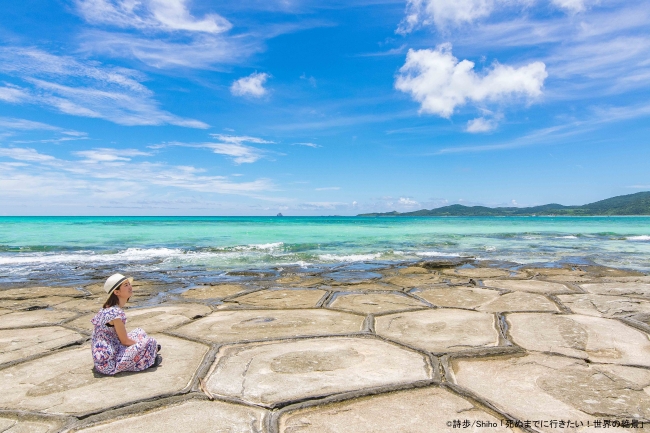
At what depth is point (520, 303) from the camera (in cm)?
532

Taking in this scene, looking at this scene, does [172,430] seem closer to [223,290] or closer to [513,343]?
[513,343]

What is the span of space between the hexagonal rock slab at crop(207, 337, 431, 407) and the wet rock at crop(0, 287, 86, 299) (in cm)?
468

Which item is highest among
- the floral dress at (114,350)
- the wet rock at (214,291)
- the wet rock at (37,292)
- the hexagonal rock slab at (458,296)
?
the floral dress at (114,350)

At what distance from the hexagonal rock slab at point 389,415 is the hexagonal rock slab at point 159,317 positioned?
8.24ft

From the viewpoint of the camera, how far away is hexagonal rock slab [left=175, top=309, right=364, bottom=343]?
4.00 meters

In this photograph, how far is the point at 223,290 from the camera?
690cm

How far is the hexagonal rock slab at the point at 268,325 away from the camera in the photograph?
4004 mm

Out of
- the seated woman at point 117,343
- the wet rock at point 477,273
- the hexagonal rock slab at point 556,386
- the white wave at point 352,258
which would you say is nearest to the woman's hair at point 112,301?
the seated woman at point 117,343

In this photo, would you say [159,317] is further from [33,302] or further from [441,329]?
[441,329]

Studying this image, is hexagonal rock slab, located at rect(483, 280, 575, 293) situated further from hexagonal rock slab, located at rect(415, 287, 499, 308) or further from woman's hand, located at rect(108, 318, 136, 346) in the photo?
woman's hand, located at rect(108, 318, 136, 346)

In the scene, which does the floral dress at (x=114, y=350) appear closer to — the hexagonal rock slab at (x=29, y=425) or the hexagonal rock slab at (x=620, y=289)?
the hexagonal rock slab at (x=29, y=425)

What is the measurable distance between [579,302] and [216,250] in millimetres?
12479

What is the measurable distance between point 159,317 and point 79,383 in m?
1.99

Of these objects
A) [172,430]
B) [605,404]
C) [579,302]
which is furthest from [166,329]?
[579,302]
